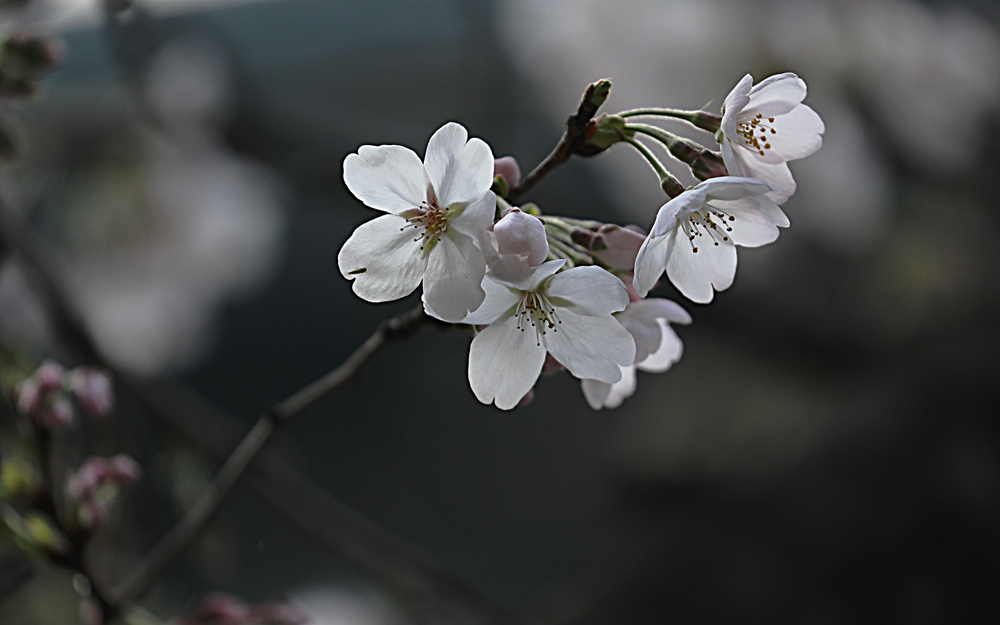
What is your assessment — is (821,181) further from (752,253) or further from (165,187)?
(165,187)

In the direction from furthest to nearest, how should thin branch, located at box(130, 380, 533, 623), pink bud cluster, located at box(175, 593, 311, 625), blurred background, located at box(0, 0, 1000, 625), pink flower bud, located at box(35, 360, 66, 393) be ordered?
blurred background, located at box(0, 0, 1000, 625), thin branch, located at box(130, 380, 533, 623), pink bud cluster, located at box(175, 593, 311, 625), pink flower bud, located at box(35, 360, 66, 393)

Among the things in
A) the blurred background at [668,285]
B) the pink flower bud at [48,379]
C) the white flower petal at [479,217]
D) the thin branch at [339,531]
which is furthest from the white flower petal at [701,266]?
the blurred background at [668,285]

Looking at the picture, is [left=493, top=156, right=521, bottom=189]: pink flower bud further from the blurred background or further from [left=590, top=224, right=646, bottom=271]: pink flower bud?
the blurred background

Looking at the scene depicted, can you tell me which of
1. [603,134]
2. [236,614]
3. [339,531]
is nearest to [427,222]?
[603,134]

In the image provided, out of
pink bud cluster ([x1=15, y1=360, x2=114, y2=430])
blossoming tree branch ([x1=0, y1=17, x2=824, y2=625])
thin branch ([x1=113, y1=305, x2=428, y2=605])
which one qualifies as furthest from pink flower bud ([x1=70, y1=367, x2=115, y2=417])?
blossoming tree branch ([x1=0, y1=17, x2=824, y2=625])

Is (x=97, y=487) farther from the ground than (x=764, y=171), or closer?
closer

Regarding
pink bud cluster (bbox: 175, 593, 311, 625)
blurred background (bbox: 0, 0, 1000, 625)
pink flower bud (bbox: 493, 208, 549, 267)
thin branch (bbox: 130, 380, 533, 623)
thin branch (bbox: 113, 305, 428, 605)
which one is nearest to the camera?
pink flower bud (bbox: 493, 208, 549, 267)

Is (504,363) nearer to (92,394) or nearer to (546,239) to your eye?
(546,239)
